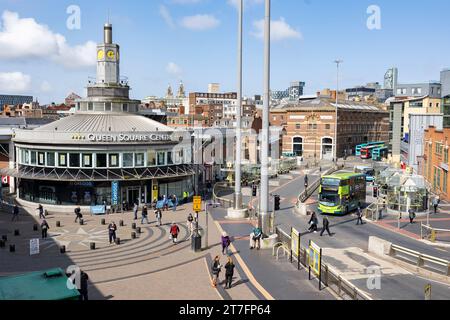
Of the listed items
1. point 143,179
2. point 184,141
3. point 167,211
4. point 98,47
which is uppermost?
point 98,47

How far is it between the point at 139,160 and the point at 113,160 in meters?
2.62

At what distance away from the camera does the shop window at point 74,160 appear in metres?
46.3

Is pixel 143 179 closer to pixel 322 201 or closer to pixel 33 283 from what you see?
pixel 322 201

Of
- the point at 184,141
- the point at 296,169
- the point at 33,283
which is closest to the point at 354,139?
the point at 296,169

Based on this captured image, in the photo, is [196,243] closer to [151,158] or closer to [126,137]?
[126,137]

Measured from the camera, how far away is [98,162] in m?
46.5

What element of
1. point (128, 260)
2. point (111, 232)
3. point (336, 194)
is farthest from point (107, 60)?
point (128, 260)

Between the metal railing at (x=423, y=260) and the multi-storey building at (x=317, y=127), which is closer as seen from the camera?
the metal railing at (x=423, y=260)

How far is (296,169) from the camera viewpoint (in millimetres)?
83125

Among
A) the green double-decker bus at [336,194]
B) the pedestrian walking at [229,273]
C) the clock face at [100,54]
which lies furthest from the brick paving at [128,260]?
the clock face at [100,54]

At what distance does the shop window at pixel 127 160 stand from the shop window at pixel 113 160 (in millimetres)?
588

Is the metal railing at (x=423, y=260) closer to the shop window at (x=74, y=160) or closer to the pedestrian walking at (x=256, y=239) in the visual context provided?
the pedestrian walking at (x=256, y=239)

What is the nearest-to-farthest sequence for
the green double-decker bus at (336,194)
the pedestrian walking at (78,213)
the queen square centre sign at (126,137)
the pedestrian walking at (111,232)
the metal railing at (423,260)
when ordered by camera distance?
the metal railing at (423,260) → the pedestrian walking at (111,232) → the pedestrian walking at (78,213) → the green double-decker bus at (336,194) → the queen square centre sign at (126,137)
